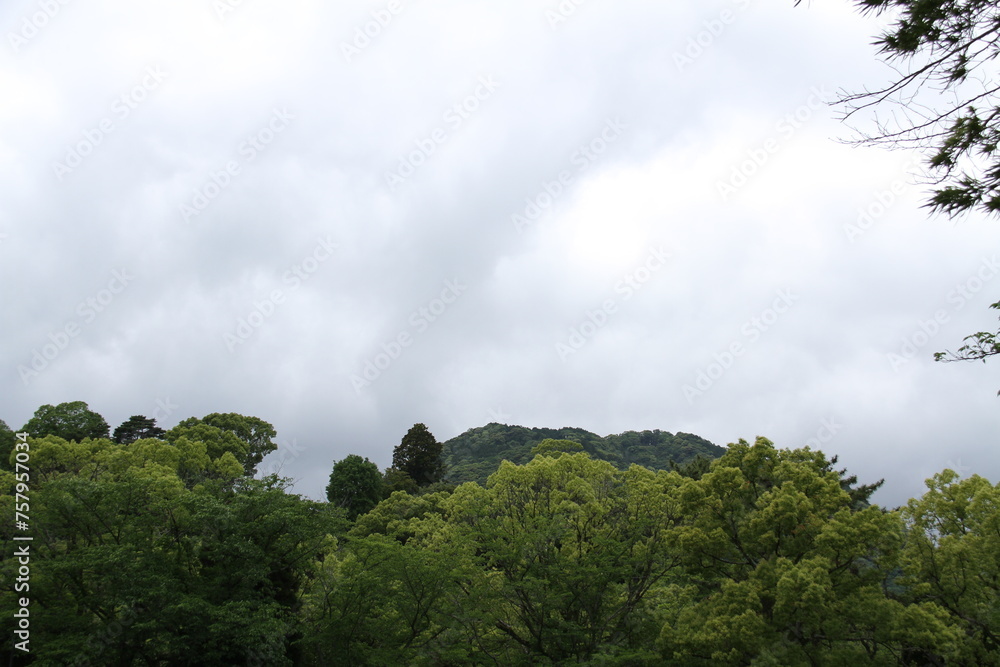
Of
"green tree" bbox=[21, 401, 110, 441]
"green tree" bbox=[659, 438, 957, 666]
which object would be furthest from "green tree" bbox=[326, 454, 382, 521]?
"green tree" bbox=[659, 438, 957, 666]

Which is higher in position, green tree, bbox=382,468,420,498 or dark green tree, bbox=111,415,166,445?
dark green tree, bbox=111,415,166,445

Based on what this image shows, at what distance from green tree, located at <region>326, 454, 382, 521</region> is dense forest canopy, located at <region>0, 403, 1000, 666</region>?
2574 cm

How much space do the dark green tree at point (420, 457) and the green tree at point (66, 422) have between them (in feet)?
78.2

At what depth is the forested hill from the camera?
79.8 metres

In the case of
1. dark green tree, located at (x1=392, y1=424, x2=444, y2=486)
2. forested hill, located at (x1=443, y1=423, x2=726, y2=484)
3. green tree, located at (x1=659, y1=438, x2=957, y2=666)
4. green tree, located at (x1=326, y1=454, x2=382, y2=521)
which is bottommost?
green tree, located at (x1=659, y1=438, x2=957, y2=666)

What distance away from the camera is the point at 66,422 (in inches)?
1517

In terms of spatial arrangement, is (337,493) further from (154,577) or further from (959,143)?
(959,143)

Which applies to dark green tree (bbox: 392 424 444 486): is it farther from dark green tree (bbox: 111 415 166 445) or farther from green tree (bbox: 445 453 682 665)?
green tree (bbox: 445 453 682 665)

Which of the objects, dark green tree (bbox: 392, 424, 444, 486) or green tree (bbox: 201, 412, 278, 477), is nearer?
green tree (bbox: 201, 412, 278, 477)

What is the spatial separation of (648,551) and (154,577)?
13.0m

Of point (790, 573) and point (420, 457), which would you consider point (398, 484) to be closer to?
A: point (420, 457)

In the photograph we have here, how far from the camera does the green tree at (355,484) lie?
45.4 metres

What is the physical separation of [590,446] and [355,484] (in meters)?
46.1

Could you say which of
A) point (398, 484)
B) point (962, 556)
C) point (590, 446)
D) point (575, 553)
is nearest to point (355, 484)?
point (398, 484)
